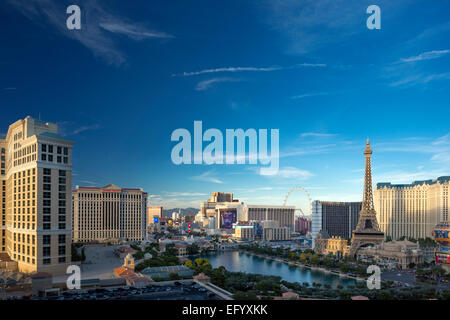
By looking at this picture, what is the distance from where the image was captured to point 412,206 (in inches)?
1710

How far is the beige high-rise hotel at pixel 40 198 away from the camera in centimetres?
1658

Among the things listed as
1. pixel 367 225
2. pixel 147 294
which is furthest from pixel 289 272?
pixel 147 294

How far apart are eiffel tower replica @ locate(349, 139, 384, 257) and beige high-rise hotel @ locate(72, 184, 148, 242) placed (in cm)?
2416

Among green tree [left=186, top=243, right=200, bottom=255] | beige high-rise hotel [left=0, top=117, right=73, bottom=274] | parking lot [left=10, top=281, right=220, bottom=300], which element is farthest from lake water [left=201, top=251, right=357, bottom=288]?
beige high-rise hotel [left=0, top=117, right=73, bottom=274]

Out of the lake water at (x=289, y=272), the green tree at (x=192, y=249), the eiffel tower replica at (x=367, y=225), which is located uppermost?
the eiffel tower replica at (x=367, y=225)

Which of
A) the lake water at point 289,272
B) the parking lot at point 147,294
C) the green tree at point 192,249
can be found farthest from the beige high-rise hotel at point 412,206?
the parking lot at point 147,294

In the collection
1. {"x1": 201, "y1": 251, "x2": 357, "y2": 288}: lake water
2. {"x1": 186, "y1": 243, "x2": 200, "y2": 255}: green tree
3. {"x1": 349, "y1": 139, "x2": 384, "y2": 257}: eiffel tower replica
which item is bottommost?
{"x1": 186, "y1": 243, "x2": 200, "y2": 255}: green tree

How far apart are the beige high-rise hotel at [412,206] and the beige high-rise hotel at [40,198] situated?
36.8 metres

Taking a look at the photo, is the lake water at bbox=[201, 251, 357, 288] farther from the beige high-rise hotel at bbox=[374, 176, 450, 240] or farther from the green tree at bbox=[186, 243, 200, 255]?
the beige high-rise hotel at bbox=[374, 176, 450, 240]

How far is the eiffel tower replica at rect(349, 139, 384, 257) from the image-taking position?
36188 millimetres

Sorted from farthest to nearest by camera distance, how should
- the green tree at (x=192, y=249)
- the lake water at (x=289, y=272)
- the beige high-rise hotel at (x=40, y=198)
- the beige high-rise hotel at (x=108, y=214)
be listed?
1. the beige high-rise hotel at (x=108, y=214)
2. the green tree at (x=192, y=249)
3. the lake water at (x=289, y=272)
4. the beige high-rise hotel at (x=40, y=198)

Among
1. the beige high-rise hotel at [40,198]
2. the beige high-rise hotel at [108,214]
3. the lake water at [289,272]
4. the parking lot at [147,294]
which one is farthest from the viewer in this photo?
the beige high-rise hotel at [108,214]

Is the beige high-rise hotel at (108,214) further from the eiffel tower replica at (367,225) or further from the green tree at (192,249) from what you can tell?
the eiffel tower replica at (367,225)
